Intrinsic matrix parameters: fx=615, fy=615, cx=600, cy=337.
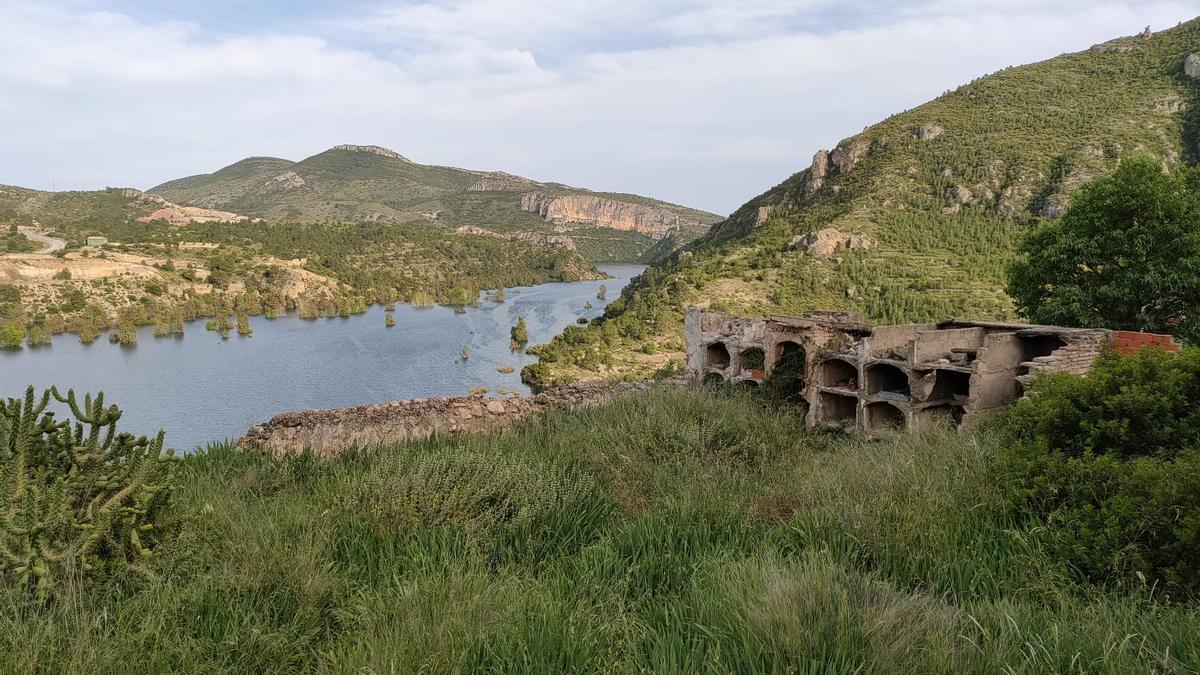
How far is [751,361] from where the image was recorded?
18.0 metres

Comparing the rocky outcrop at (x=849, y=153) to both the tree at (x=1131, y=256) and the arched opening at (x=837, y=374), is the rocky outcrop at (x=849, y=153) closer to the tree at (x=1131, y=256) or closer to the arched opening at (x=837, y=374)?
the tree at (x=1131, y=256)

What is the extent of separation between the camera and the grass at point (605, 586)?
259 cm

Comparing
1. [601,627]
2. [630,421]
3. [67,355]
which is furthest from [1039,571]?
[67,355]

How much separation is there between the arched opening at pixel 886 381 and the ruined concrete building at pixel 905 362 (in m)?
0.02

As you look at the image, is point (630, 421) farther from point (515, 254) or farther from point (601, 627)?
point (515, 254)

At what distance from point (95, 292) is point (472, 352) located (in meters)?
43.8

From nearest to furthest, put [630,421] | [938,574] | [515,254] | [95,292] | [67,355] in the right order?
[938,574] → [630,421] → [67,355] → [95,292] → [515,254]

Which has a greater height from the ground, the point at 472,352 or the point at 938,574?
the point at 938,574

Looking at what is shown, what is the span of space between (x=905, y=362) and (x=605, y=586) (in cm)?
1162

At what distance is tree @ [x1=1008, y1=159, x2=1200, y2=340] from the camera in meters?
15.8

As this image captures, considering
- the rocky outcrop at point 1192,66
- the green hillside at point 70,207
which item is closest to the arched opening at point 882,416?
the rocky outcrop at point 1192,66

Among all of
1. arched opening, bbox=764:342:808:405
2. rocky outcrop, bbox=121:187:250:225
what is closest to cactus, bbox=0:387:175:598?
arched opening, bbox=764:342:808:405

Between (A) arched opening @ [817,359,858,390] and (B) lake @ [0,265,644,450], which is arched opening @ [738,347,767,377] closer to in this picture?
(A) arched opening @ [817,359,858,390]

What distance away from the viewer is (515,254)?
450 feet
